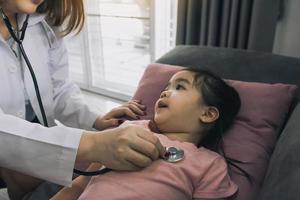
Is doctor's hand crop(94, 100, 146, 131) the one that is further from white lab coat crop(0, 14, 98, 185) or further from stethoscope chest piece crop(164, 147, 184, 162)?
stethoscope chest piece crop(164, 147, 184, 162)

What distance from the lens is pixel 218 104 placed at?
45.0 inches

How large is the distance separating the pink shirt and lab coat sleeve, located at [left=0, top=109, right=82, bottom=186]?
0.37ft

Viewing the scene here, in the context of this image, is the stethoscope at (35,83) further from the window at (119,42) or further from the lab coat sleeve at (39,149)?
the window at (119,42)

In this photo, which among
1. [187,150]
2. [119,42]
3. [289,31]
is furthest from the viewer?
[119,42]

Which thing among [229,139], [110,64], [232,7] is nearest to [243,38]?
[232,7]

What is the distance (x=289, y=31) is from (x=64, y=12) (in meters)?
1.23

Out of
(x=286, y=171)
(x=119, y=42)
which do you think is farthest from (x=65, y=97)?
(x=119, y=42)

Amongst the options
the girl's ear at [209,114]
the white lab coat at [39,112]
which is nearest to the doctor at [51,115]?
the white lab coat at [39,112]

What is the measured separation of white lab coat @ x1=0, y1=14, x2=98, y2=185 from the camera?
0.85 meters

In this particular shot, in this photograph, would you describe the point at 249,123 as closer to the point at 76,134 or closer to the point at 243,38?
the point at 76,134

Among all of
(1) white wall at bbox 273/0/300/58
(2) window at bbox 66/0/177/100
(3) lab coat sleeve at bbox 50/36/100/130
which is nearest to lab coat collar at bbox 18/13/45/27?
(3) lab coat sleeve at bbox 50/36/100/130

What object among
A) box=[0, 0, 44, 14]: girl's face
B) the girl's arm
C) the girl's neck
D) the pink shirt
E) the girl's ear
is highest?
box=[0, 0, 44, 14]: girl's face

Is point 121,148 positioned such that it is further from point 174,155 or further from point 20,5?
point 20,5

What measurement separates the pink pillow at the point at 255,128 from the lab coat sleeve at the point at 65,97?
584 millimetres
